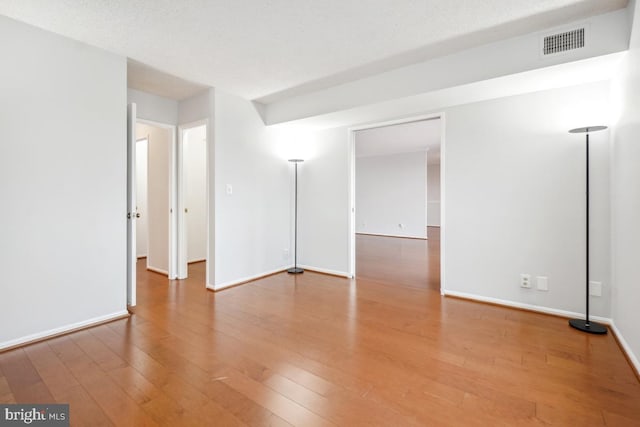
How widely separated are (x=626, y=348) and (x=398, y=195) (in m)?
7.17

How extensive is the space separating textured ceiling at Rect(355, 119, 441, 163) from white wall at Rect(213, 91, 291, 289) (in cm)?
174

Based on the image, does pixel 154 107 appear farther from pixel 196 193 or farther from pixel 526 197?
pixel 526 197

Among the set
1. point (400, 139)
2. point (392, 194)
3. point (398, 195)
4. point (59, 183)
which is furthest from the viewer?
point (392, 194)

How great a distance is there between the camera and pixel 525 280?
307 centimetres

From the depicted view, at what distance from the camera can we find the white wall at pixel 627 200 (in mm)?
2004

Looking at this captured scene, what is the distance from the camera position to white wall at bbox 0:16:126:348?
230cm

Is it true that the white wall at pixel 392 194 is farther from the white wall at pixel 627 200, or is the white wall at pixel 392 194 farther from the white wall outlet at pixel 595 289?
the white wall at pixel 627 200

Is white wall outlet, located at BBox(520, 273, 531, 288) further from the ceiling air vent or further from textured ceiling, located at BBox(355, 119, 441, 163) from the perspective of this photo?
textured ceiling, located at BBox(355, 119, 441, 163)

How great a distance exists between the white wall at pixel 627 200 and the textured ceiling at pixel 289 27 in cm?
54

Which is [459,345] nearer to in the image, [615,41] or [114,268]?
[615,41]

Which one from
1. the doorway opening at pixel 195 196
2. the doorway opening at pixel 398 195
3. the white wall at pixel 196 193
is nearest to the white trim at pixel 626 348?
the doorway opening at pixel 398 195

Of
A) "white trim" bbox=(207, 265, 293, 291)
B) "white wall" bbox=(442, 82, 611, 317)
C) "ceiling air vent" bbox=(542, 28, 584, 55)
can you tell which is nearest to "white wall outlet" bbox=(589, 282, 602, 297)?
"white wall" bbox=(442, 82, 611, 317)

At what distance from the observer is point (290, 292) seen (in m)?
3.72
